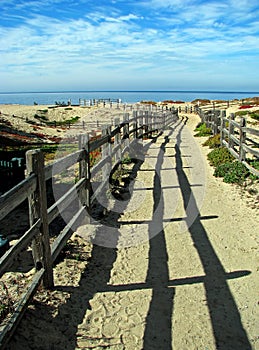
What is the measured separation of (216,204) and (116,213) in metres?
2.30

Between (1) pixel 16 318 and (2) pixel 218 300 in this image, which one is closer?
(1) pixel 16 318

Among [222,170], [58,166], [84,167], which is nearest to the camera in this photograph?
[58,166]

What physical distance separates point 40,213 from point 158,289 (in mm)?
1775

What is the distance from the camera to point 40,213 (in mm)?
3799

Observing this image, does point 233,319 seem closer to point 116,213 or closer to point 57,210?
point 57,210

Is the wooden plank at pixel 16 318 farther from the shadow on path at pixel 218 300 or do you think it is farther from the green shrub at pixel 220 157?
the green shrub at pixel 220 157

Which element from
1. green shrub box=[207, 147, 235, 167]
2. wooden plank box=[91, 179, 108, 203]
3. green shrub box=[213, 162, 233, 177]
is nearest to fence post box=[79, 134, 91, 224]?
wooden plank box=[91, 179, 108, 203]

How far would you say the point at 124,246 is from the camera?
559 centimetres

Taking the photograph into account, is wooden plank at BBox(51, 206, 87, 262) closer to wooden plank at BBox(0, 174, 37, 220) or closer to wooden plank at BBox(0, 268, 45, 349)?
wooden plank at BBox(0, 268, 45, 349)

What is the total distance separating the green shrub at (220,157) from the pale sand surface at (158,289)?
4.54m

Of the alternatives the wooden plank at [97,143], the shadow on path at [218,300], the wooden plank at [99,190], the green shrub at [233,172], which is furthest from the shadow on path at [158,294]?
the green shrub at [233,172]

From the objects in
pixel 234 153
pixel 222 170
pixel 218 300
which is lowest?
pixel 218 300

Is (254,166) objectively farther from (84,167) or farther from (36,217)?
(36,217)

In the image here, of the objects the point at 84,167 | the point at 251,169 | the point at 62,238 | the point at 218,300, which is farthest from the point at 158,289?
the point at 251,169
